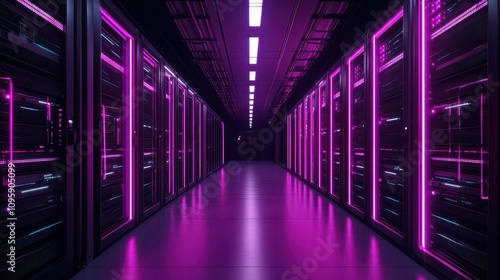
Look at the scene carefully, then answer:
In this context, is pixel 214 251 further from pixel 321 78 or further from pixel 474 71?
pixel 321 78

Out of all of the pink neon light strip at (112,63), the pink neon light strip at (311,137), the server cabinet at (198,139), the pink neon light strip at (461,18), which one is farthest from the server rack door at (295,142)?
the pink neon light strip at (461,18)

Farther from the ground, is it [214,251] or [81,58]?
[81,58]

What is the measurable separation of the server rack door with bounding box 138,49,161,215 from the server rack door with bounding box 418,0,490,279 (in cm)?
356

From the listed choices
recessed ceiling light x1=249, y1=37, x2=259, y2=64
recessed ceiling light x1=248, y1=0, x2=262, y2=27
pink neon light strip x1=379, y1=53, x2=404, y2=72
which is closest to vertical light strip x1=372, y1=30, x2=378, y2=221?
pink neon light strip x1=379, y1=53, x2=404, y2=72

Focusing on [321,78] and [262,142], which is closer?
[321,78]

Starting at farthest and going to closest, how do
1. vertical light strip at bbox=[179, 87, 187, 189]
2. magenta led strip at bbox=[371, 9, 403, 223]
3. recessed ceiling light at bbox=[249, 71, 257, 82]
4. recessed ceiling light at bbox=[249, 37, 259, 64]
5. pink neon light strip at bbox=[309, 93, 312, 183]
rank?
pink neon light strip at bbox=[309, 93, 312, 183] → recessed ceiling light at bbox=[249, 71, 257, 82] → vertical light strip at bbox=[179, 87, 187, 189] → recessed ceiling light at bbox=[249, 37, 259, 64] → magenta led strip at bbox=[371, 9, 403, 223]

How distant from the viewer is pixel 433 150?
2730 mm

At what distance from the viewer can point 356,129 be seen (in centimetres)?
498

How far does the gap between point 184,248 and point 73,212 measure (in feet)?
3.50

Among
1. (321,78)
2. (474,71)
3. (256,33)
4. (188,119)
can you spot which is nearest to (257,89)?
(188,119)

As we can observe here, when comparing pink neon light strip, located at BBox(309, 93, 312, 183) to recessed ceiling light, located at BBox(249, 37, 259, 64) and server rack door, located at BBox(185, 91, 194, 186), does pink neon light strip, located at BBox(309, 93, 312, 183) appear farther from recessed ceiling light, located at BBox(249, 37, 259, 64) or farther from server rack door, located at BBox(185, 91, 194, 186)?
server rack door, located at BBox(185, 91, 194, 186)

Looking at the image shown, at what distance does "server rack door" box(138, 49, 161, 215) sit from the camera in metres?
4.92

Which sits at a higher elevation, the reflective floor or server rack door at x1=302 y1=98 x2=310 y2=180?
server rack door at x1=302 y1=98 x2=310 y2=180

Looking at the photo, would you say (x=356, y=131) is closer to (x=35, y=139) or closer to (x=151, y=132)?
(x=151, y=132)
